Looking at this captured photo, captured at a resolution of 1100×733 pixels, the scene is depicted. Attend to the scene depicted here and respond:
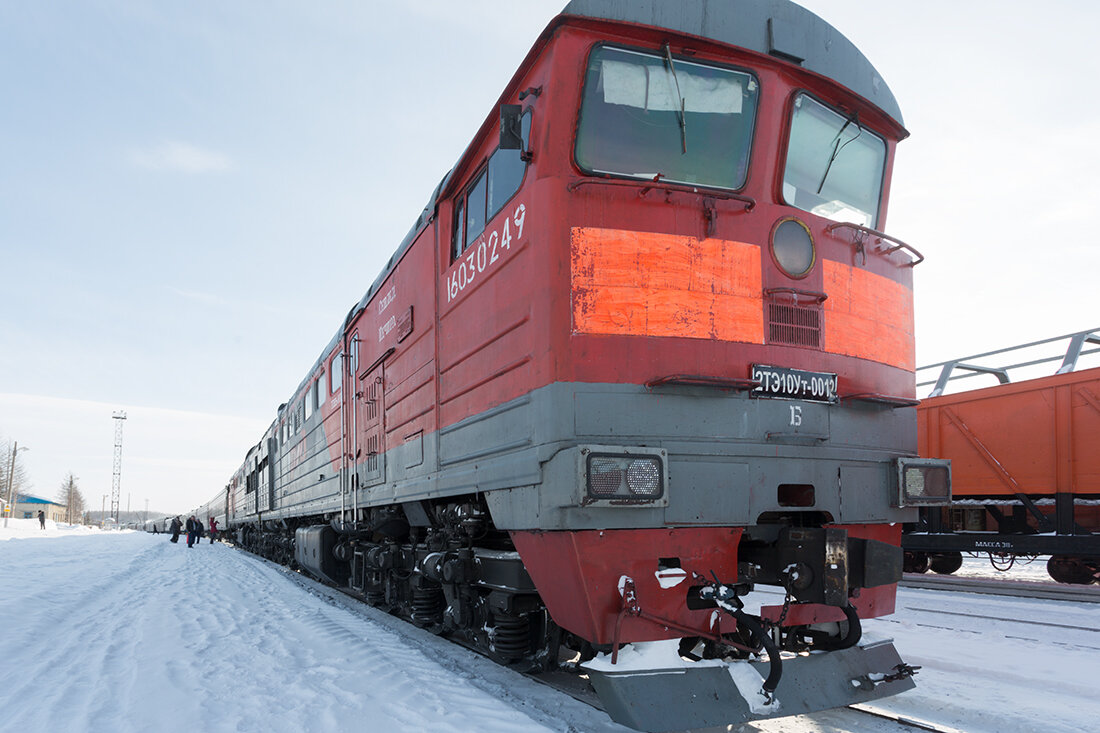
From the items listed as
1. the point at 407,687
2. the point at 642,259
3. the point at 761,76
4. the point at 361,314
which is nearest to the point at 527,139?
the point at 642,259

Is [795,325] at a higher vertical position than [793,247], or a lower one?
lower

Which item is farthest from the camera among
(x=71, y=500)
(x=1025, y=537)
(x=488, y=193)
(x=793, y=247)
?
(x=71, y=500)

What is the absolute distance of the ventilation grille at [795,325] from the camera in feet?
14.7

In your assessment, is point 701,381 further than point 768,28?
No

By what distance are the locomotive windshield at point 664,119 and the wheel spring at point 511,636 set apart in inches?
114

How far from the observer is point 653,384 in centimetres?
405

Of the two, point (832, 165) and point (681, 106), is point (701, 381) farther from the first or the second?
point (832, 165)

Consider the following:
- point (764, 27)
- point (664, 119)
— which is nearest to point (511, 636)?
point (664, 119)

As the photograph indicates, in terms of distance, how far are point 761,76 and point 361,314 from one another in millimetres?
5852

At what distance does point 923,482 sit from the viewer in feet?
15.9

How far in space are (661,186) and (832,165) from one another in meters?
1.49

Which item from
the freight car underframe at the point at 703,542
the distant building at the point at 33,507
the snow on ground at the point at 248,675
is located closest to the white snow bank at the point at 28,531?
the snow on ground at the point at 248,675

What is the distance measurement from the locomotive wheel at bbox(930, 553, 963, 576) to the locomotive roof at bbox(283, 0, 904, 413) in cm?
1029

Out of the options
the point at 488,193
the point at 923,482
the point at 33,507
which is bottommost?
the point at 33,507
